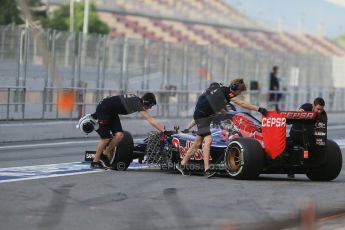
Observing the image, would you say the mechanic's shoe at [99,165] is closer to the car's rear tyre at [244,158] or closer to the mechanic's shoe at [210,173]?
the mechanic's shoe at [210,173]

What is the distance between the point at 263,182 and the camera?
15.9 meters

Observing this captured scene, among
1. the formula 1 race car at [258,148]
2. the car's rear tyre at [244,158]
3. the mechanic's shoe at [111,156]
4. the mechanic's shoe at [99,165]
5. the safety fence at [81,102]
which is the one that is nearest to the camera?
the car's rear tyre at [244,158]

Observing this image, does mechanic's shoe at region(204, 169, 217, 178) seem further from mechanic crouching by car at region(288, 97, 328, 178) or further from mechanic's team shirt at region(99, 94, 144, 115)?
mechanic's team shirt at region(99, 94, 144, 115)

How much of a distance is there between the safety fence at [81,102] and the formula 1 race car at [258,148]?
7707mm

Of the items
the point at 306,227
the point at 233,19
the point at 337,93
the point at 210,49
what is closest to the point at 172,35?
the point at 337,93

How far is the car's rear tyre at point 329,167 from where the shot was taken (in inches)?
643

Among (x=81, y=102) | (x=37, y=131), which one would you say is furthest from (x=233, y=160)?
(x=81, y=102)

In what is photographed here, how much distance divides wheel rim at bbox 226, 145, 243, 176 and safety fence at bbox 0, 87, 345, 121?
29.3ft

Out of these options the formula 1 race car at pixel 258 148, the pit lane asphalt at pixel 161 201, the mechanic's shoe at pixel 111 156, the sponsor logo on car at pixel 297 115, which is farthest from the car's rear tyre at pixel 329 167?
the mechanic's shoe at pixel 111 156

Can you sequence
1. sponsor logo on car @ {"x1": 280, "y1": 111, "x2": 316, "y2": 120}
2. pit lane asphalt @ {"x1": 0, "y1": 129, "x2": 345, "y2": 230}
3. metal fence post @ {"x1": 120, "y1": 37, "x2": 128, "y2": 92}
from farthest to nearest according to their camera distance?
metal fence post @ {"x1": 120, "y1": 37, "x2": 128, "y2": 92}
sponsor logo on car @ {"x1": 280, "y1": 111, "x2": 316, "y2": 120}
pit lane asphalt @ {"x1": 0, "y1": 129, "x2": 345, "y2": 230}

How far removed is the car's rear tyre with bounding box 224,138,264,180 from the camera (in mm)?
15570

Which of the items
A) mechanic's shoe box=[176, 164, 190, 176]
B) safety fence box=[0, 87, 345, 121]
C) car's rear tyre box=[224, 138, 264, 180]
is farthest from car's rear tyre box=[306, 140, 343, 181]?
safety fence box=[0, 87, 345, 121]

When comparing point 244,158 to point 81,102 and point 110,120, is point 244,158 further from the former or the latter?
point 81,102

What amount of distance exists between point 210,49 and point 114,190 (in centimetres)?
2739
